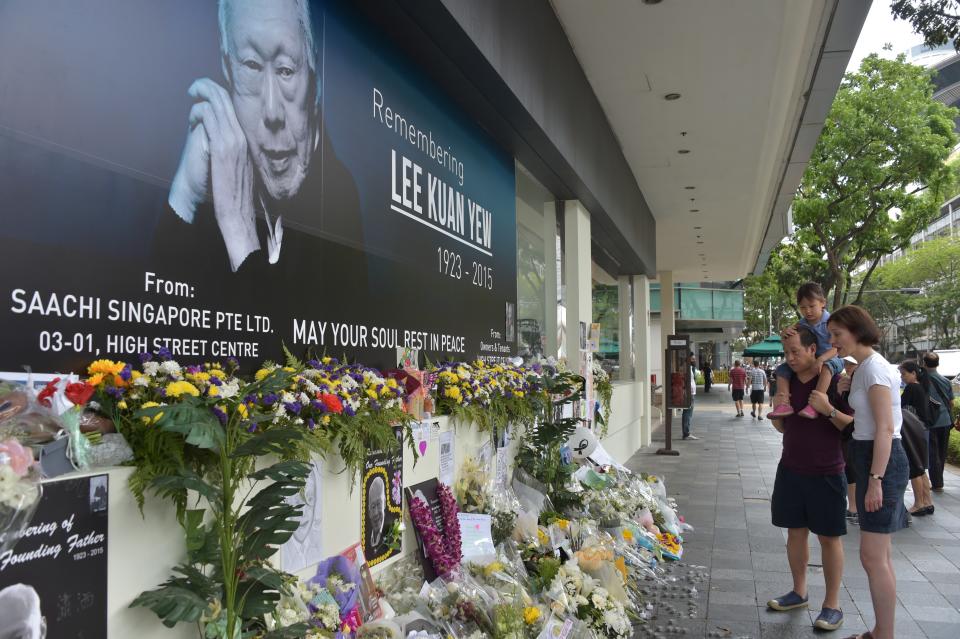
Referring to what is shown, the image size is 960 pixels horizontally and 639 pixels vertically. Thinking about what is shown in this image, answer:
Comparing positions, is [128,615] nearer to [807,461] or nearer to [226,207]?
[226,207]

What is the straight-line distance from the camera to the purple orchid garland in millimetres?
3613

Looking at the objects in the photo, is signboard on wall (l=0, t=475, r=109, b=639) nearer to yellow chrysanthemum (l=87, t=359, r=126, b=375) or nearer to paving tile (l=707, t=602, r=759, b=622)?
yellow chrysanthemum (l=87, t=359, r=126, b=375)

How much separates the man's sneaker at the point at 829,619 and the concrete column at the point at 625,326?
1004cm

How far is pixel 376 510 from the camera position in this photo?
338 centimetres

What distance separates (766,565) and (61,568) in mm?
5229

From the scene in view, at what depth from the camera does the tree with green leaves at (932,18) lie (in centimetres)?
691

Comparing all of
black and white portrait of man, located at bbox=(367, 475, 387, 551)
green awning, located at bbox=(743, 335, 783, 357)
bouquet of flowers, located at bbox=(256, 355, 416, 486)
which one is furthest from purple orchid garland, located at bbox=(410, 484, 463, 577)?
green awning, located at bbox=(743, 335, 783, 357)

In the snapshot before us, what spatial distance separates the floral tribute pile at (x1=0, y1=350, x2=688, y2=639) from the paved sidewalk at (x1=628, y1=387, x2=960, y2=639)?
506 mm

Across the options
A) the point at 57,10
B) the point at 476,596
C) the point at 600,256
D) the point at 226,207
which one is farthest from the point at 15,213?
the point at 600,256

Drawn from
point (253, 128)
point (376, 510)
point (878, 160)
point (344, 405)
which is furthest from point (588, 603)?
point (878, 160)


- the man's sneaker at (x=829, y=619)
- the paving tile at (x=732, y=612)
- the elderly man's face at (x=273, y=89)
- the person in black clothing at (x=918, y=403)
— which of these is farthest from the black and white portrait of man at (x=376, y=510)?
the person in black clothing at (x=918, y=403)

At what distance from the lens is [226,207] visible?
2822 millimetres

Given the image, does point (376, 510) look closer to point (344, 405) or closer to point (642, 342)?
point (344, 405)

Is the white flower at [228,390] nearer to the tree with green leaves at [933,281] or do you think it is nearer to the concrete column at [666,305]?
the concrete column at [666,305]
